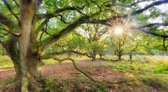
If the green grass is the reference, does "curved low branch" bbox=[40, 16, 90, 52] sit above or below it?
above

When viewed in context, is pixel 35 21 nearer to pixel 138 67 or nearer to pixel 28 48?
pixel 28 48

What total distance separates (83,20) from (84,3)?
74 centimetres

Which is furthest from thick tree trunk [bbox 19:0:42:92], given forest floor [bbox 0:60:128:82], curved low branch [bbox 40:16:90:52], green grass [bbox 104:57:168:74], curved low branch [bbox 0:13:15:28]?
green grass [bbox 104:57:168:74]

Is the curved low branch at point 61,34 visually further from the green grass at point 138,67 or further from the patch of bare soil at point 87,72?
the green grass at point 138,67

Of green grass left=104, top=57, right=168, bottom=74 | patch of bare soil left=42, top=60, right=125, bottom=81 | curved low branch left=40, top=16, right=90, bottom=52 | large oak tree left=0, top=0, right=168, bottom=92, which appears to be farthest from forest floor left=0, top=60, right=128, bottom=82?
large oak tree left=0, top=0, right=168, bottom=92

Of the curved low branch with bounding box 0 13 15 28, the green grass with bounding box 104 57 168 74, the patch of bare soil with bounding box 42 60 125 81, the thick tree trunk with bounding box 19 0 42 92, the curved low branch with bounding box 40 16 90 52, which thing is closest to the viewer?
the thick tree trunk with bounding box 19 0 42 92

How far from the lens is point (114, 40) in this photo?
25.4m

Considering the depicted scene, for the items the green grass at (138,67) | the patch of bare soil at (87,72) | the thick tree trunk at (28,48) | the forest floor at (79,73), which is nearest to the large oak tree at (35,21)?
the thick tree trunk at (28,48)

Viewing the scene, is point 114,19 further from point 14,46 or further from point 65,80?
point 14,46

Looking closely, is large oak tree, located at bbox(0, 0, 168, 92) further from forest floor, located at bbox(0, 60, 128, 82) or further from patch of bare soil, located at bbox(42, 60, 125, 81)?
patch of bare soil, located at bbox(42, 60, 125, 81)

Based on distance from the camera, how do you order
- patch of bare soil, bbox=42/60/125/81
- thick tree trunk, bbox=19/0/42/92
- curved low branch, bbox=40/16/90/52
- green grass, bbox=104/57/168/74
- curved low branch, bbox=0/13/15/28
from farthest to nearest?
green grass, bbox=104/57/168/74, patch of bare soil, bbox=42/60/125/81, curved low branch, bbox=40/16/90/52, curved low branch, bbox=0/13/15/28, thick tree trunk, bbox=19/0/42/92

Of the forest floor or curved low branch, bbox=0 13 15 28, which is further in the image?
the forest floor

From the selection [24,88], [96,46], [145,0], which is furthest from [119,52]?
[24,88]

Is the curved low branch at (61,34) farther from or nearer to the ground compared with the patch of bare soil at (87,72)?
farther from the ground
